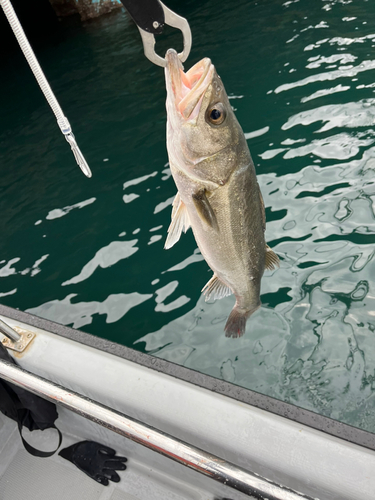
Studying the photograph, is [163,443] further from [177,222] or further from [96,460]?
[96,460]

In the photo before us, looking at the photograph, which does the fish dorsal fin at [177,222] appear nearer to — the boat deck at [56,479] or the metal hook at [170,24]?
the metal hook at [170,24]

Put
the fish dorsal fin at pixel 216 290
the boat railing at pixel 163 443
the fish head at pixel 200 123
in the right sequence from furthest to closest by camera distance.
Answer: the fish dorsal fin at pixel 216 290 < the fish head at pixel 200 123 < the boat railing at pixel 163 443

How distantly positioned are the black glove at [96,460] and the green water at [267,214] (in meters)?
1.16

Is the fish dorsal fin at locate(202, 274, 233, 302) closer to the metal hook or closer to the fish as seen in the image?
the fish

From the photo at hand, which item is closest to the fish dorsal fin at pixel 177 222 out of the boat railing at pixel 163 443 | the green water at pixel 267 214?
the boat railing at pixel 163 443

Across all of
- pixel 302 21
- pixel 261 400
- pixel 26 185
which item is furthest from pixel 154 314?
pixel 302 21

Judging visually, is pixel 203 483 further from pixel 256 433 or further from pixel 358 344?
pixel 358 344

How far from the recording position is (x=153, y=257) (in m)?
5.29

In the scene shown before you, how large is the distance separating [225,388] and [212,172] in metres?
1.23

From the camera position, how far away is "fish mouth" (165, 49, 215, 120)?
1576 millimetres

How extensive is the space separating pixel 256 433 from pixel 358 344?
6.85ft

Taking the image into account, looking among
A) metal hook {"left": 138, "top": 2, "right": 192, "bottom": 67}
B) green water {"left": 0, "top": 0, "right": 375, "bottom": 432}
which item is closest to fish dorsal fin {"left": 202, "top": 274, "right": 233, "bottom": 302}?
metal hook {"left": 138, "top": 2, "right": 192, "bottom": 67}

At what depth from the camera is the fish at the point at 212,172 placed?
5.51ft

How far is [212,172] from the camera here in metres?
1.83
